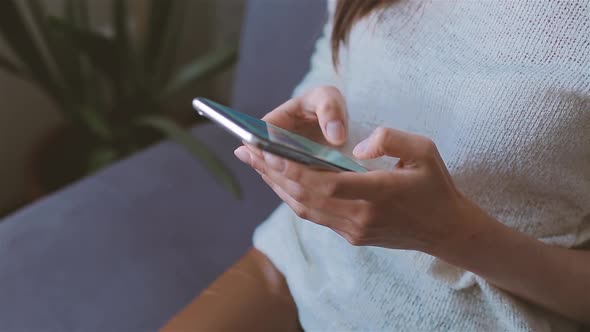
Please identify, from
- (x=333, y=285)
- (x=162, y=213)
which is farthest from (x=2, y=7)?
(x=333, y=285)

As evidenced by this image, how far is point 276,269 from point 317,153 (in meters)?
0.31

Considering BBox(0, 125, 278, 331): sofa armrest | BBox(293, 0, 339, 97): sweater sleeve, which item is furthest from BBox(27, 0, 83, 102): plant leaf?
BBox(293, 0, 339, 97): sweater sleeve

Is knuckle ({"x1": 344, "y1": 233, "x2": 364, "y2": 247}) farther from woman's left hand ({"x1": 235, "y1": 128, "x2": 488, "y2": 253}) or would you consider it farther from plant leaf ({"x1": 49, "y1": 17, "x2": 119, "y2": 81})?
plant leaf ({"x1": 49, "y1": 17, "x2": 119, "y2": 81})

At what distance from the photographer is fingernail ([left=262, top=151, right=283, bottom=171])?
0.37 metres

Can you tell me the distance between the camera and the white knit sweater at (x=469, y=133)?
49 centimetres

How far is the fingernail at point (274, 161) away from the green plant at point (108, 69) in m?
0.52

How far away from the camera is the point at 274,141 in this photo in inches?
12.8

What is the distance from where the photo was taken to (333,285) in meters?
0.58

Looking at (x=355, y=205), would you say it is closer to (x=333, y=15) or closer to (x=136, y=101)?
(x=333, y=15)

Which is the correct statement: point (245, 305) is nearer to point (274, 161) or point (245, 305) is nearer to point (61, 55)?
point (274, 161)

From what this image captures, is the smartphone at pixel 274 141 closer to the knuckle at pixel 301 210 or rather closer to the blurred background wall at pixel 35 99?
the knuckle at pixel 301 210

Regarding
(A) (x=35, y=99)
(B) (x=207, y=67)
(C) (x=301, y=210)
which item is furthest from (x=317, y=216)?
(A) (x=35, y=99)

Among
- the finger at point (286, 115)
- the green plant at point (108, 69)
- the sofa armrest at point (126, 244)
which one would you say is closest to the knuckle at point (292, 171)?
the finger at point (286, 115)

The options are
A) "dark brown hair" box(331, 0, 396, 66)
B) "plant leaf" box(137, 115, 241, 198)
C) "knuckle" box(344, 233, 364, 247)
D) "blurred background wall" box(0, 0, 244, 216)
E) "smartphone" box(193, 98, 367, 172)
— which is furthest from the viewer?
"blurred background wall" box(0, 0, 244, 216)
